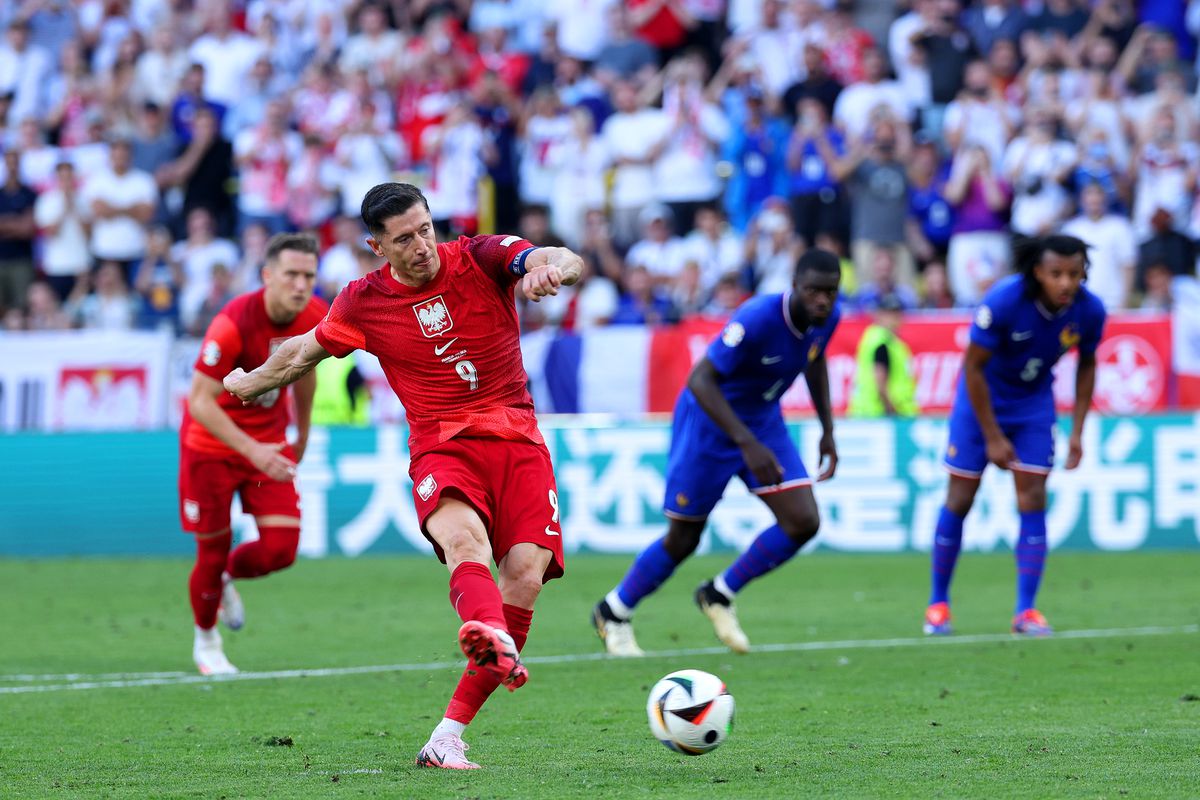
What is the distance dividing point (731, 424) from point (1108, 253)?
9.36m

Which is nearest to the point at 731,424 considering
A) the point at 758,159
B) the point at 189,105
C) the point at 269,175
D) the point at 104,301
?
the point at 758,159

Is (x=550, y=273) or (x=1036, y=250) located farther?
(x=1036, y=250)

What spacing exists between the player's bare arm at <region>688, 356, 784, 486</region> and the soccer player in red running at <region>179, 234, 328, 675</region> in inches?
86.9

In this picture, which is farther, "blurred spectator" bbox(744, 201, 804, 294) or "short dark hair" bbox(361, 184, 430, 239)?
"blurred spectator" bbox(744, 201, 804, 294)

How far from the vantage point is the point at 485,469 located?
6.89 metres

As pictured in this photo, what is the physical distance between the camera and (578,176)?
70.6 feet

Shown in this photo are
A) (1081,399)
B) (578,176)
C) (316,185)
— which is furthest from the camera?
(316,185)

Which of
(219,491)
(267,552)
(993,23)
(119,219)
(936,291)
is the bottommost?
Answer: (267,552)

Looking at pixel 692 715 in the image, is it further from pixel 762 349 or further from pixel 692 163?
pixel 692 163

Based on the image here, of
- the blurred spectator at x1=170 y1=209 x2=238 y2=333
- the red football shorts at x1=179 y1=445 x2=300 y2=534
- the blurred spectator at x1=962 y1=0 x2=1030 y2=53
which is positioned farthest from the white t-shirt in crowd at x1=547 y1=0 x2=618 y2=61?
the red football shorts at x1=179 y1=445 x2=300 y2=534

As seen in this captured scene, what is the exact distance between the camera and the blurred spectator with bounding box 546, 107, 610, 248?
21453mm

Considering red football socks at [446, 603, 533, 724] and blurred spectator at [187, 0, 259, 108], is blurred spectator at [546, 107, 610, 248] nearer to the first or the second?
blurred spectator at [187, 0, 259, 108]

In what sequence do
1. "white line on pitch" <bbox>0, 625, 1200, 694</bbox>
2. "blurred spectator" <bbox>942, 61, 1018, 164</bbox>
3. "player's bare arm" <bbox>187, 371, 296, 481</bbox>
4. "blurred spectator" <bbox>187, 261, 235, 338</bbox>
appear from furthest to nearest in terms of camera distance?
"blurred spectator" <bbox>187, 261, 235, 338</bbox> < "blurred spectator" <bbox>942, 61, 1018, 164</bbox> < "white line on pitch" <bbox>0, 625, 1200, 694</bbox> < "player's bare arm" <bbox>187, 371, 296, 481</bbox>

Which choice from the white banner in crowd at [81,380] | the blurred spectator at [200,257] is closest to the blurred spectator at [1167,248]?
the white banner in crowd at [81,380]
